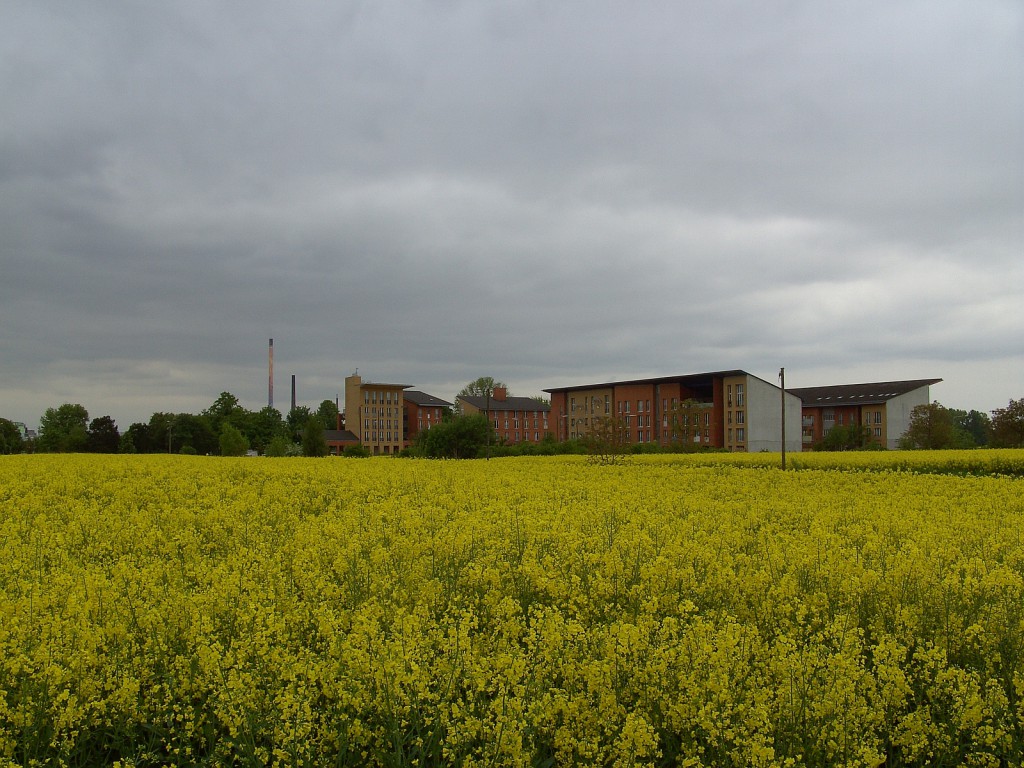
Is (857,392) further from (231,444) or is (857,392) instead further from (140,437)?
(140,437)

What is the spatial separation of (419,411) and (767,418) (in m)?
73.0

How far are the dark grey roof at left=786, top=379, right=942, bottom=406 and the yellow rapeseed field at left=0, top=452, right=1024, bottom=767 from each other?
88.0 meters

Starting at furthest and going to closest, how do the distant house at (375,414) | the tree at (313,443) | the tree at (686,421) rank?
the distant house at (375,414), the tree at (313,443), the tree at (686,421)

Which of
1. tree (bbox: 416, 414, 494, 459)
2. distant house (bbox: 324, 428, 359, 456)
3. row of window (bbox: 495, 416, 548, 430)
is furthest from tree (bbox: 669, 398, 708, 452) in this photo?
distant house (bbox: 324, 428, 359, 456)

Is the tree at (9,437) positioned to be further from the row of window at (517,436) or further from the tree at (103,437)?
the row of window at (517,436)

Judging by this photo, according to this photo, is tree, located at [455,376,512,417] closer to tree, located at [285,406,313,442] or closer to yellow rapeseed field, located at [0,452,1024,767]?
tree, located at [285,406,313,442]

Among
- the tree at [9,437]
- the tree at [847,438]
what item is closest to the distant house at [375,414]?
the tree at [9,437]

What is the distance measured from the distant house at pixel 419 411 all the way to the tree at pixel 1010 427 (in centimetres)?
9048

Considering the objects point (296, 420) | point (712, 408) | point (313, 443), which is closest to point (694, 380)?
point (712, 408)

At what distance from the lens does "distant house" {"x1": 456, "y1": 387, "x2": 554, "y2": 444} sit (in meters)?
130

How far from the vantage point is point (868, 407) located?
89000mm

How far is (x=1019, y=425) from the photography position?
56.0m

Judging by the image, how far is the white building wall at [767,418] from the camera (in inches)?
2977

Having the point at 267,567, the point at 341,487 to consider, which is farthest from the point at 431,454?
the point at 267,567
